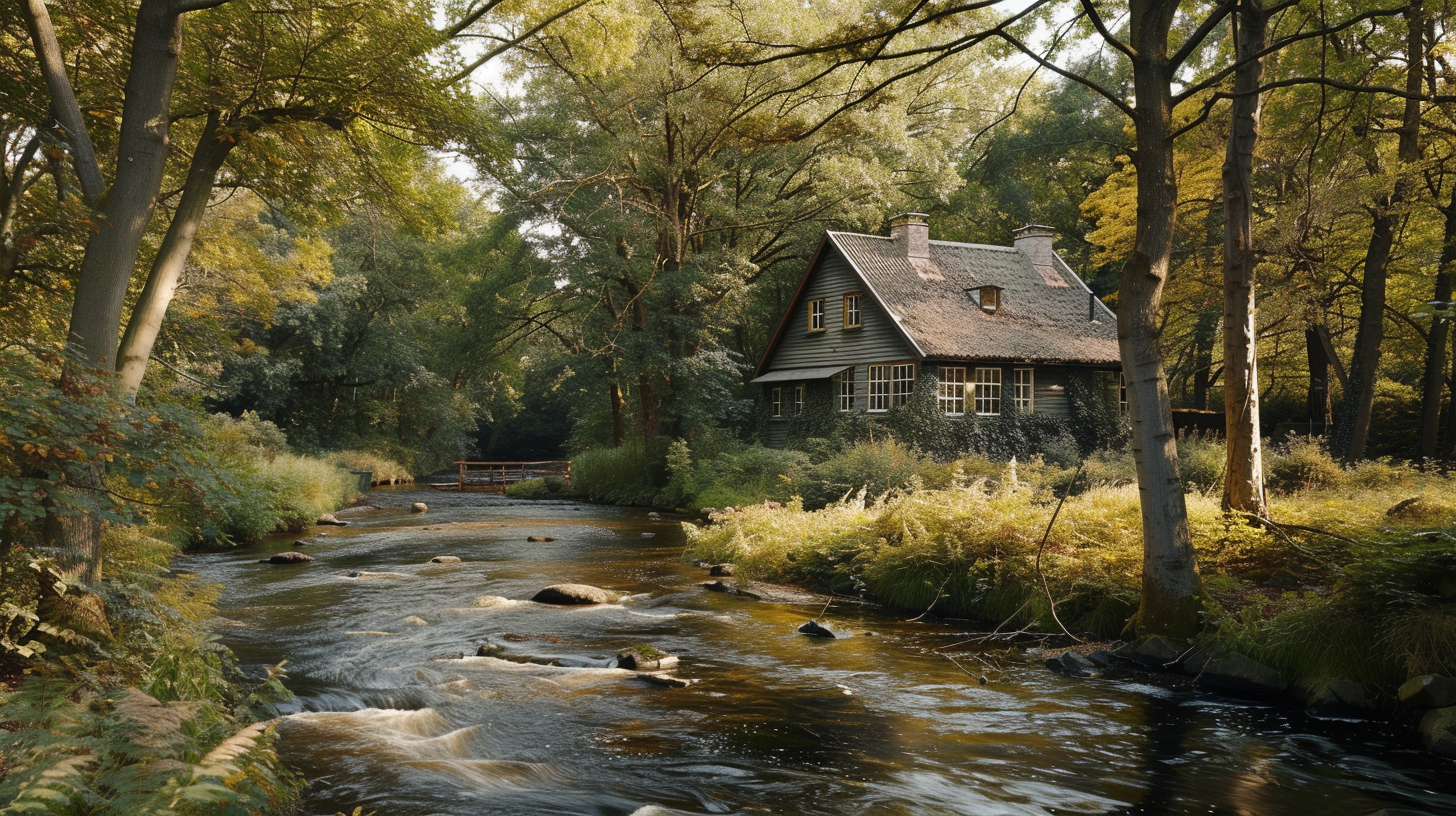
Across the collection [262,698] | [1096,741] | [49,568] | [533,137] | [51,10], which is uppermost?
[533,137]

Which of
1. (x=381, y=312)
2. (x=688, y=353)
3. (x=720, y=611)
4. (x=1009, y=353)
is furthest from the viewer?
(x=381, y=312)

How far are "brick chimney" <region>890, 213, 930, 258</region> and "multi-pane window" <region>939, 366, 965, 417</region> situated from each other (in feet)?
17.8

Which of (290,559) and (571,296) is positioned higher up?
(571,296)

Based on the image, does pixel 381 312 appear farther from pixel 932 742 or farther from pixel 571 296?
pixel 932 742

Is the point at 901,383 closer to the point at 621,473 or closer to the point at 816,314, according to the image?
the point at 816,314

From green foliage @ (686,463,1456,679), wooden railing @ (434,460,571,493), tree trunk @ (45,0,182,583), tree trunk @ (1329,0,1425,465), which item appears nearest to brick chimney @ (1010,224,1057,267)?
tree trunk @ (1329,0,1425,465)

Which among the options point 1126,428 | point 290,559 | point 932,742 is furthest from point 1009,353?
point 932,742

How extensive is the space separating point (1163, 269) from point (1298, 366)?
30.4 m

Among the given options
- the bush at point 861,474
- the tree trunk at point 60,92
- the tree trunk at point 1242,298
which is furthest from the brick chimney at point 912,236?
the tree trunk at point 60,92

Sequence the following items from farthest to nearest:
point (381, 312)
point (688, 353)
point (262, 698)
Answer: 1. point (381, 312)
2. point (688, 353)
3. point (262, 698)

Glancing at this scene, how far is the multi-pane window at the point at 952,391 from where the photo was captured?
27625 mm

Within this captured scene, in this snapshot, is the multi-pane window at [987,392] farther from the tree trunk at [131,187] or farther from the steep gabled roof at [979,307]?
the tree trunk at [131,187]

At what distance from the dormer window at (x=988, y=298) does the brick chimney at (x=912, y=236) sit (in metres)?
2.41

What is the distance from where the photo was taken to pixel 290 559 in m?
16.4
